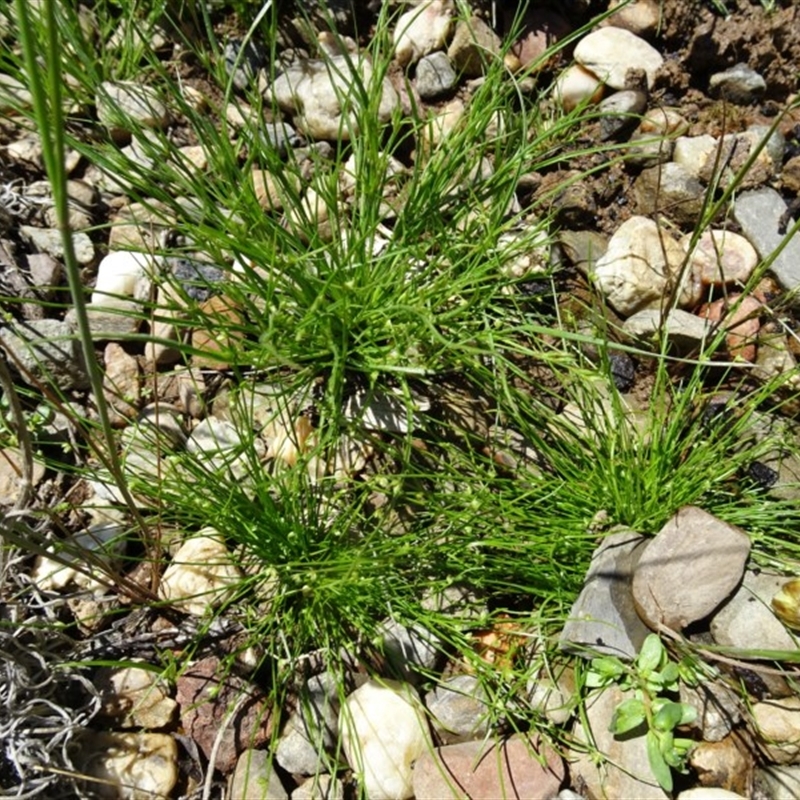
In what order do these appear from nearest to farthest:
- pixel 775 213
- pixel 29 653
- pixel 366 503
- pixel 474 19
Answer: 1. pixel 29 653
2. pixel 366 503
3. pixel 775 213
4. pixel 474 19

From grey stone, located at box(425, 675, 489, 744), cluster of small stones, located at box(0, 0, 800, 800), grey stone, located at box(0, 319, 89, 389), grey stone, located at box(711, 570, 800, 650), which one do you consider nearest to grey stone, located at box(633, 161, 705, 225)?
cluster of small stones, located at box(0, 0, 800, 800)

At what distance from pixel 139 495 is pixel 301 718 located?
0.68 meters

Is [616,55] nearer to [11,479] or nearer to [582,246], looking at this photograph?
[582,246]

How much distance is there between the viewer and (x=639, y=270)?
218 cm

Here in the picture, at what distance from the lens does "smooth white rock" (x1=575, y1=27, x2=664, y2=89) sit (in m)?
2.40

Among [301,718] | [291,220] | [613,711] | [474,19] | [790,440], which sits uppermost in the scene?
[474,19]

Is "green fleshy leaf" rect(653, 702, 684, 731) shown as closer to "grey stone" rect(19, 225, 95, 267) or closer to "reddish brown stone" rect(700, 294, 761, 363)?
"reddish brown stone" rect(700, 294, 761, 363)

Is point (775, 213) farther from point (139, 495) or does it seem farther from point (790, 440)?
point (139, 495)

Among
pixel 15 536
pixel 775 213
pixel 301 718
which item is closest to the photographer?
pixel 15 536

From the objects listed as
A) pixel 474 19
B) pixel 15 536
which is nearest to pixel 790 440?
pixel 474 19

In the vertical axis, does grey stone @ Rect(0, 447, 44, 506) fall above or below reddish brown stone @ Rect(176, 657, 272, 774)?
above

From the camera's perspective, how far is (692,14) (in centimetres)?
245

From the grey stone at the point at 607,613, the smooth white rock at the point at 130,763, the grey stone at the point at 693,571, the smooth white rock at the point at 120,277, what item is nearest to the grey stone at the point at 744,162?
the grey stone at the point at 693,571

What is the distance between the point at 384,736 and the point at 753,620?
0.91 metres
